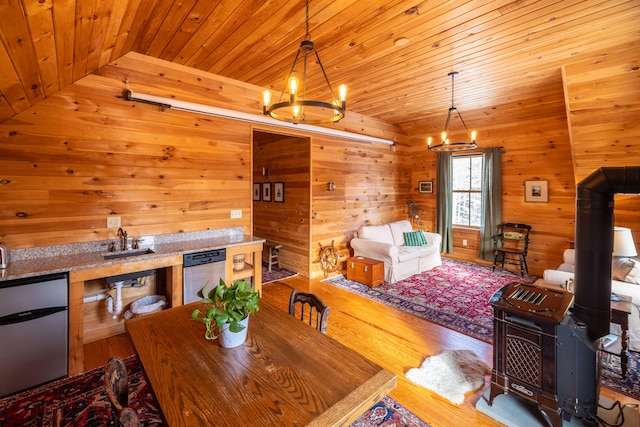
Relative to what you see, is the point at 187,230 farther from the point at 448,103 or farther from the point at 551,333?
the point at 448,103

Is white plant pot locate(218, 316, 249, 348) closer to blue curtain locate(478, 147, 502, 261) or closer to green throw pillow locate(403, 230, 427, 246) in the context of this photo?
green throw pillow locate(403, 230, 427, 246)

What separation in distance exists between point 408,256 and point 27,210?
4.80 metres

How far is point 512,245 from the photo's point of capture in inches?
223

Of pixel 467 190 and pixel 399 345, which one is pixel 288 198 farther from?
pixel 467 190

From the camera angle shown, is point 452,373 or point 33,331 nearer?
point 33,331

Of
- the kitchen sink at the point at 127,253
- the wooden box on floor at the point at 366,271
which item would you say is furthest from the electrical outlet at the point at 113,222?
the wooden box on floor at the point at 366,271

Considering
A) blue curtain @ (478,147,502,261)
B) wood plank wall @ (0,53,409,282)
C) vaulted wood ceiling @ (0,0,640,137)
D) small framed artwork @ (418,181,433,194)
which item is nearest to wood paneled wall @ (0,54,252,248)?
wood plank wall @ (0,53,409,282)

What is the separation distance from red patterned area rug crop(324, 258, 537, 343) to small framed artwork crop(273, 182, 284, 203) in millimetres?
1730

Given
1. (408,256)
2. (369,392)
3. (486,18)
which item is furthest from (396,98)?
(369,392)

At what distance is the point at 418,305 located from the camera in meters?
3.91

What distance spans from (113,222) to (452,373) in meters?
3.47

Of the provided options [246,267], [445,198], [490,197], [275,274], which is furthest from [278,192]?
[490,197]

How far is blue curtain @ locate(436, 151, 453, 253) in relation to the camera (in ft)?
20.9

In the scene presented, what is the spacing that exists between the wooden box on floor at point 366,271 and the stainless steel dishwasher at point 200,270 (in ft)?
7.67
